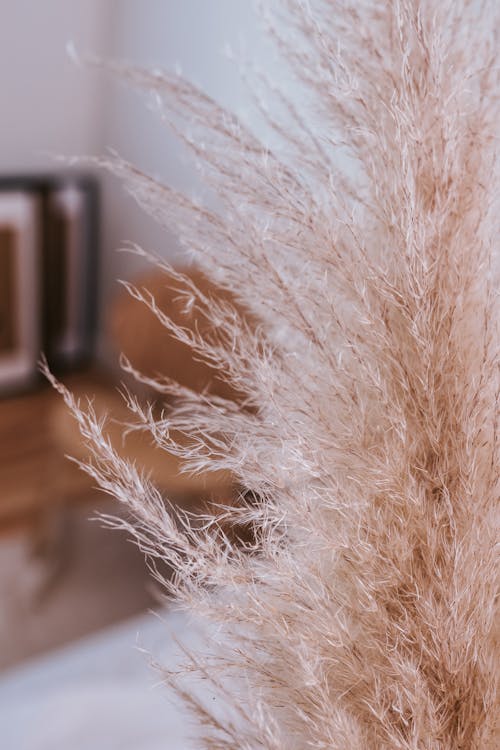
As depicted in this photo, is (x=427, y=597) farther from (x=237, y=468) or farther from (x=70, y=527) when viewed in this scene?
(x=70, y=527)

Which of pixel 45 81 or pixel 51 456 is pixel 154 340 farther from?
pixel 45 81

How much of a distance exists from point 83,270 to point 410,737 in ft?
10.5

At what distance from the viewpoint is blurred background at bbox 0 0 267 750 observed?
254 centimetres

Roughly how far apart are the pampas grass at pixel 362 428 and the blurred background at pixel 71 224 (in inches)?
75.9

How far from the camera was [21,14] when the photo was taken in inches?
123

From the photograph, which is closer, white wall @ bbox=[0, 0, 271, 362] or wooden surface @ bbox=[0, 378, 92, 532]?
wooden surface @ bbox=[0, 378, 92, 532]

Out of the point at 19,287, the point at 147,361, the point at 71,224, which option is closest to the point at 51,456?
the point at 147,361

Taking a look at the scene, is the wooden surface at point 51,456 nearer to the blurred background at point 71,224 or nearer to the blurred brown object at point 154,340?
the blurred background at point 71,224

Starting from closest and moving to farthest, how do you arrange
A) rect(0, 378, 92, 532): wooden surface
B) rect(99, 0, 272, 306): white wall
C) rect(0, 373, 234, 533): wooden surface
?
rect(0, 373, 234, 533): wooden surface → rect(0, 378, 92, 532): wooden surface → rect(99, 0, 272, 306): white wall

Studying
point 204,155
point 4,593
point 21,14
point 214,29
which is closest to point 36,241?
point 21,14

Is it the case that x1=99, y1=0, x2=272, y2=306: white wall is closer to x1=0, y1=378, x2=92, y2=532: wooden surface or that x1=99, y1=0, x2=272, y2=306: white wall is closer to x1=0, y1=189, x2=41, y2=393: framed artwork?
x1=0, y1=189, x2=41, y2=393: framed artwork

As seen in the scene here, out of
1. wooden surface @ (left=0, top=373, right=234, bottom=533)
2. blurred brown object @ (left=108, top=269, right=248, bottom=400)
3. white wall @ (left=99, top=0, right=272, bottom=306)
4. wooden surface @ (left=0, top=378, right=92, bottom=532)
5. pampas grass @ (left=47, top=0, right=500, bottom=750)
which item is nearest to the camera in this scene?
pampas grass @ (left=47, top=0, right=500, bottom=750)

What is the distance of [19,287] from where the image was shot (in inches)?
130

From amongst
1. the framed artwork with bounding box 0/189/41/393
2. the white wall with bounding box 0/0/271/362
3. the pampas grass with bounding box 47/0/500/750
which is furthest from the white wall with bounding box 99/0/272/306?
the pampas grass with bounding box 47/0/500/750
